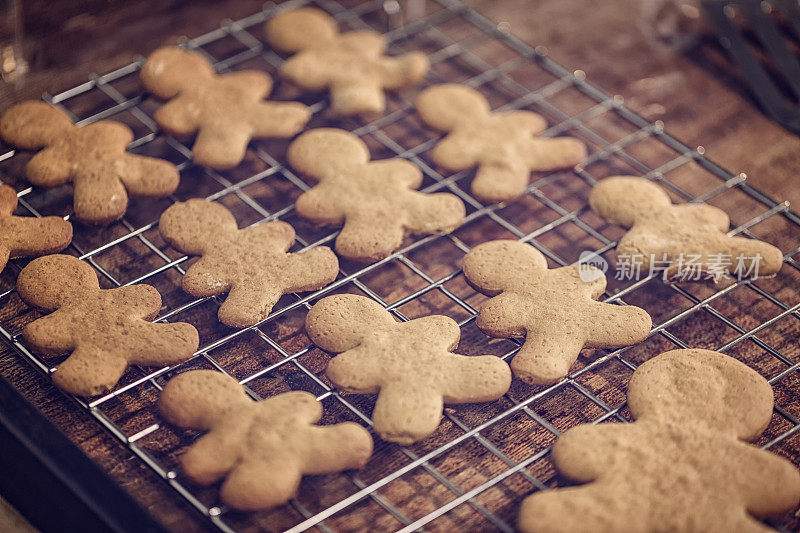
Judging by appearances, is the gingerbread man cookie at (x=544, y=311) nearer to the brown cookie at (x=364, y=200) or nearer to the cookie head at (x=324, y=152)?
the brown cookie at (x=364, y=200)

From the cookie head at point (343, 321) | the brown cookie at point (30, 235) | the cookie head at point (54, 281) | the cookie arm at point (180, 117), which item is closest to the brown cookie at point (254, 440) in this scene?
the cookie head at point (343, 321)

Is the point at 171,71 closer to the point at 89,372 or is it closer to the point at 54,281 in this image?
the point at 54,281

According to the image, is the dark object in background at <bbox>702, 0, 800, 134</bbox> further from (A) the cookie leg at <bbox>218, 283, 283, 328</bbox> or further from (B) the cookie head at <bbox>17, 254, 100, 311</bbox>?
(B) the cookie head at <bbox>17, 254, 100, 311</bbox>

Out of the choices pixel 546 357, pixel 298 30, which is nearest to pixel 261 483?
pixel 546 357

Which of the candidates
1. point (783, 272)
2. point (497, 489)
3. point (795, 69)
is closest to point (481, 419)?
point (497, 489)

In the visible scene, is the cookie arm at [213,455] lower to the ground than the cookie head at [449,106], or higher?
lower

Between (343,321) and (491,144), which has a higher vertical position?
(491,144)
